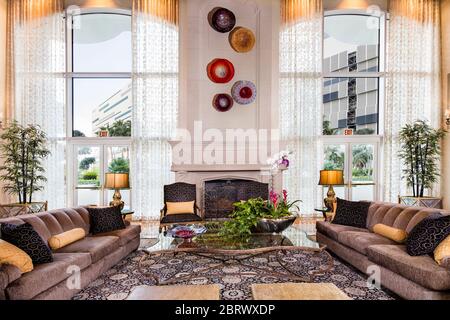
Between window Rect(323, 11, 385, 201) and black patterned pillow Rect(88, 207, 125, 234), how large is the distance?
4887 millimetres

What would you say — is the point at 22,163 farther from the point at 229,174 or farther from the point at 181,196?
the point at 229,174

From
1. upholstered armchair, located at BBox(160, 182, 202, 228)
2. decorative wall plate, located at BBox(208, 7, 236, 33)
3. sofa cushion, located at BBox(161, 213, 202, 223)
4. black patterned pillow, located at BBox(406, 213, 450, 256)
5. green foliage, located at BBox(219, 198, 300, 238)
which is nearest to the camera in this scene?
black patterned pillow, located at BBox(406, 213, 450, 256)

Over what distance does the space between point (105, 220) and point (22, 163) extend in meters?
3.06

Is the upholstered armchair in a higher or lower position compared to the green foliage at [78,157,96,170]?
lower

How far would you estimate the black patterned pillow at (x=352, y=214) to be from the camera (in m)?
4.46

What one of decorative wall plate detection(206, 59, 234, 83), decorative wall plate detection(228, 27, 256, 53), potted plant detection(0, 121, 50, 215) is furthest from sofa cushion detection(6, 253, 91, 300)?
decorative wall plate detection(228, 27, 256, 53)

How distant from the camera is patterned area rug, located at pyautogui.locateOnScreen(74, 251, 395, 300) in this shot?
3.15 m

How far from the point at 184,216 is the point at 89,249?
2198 mm

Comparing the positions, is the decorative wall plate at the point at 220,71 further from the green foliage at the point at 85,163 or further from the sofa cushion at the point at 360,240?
the sofa cushion at the point at 360,240

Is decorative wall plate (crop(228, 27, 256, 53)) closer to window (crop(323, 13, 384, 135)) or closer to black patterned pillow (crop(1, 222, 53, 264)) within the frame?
window (crop(323, 13, 384, 135))

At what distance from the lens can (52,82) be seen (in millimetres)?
6855

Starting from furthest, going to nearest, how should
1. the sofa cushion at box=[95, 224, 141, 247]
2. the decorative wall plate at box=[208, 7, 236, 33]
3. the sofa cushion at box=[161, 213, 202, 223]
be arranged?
the decorative wall plate at box=[208, 7, 236, 33], the sofa cushion at box=[161, 213, 202, 223], the sofa cushion at box=[95, 224, 141, 247]

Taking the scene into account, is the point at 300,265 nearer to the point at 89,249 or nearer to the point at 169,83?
the point at 89,249
